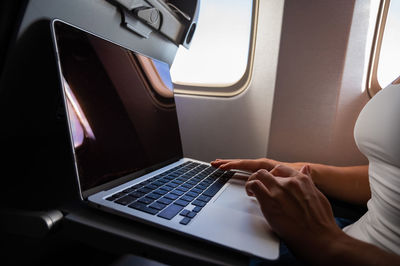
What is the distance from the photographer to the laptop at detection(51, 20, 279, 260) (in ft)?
1.21

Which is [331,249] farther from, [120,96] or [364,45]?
[364,45]

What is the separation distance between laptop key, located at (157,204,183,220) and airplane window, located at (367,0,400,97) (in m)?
0.99

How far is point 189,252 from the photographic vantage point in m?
0.32

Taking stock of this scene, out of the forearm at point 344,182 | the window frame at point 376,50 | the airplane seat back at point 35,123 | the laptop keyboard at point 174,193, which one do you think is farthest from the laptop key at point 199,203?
the window frame at point 376,50

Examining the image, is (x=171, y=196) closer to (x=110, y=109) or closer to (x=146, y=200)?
(x=146, y=200)

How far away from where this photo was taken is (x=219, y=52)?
1.24m

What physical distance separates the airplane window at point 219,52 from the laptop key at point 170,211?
844 millimetres

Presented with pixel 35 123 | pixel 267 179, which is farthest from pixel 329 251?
pixel 35 123

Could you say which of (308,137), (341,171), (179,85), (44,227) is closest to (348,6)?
(308,137)

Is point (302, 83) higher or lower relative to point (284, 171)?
higher

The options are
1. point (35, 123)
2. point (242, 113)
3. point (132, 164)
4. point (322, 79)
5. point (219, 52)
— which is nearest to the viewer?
point (35, 123)

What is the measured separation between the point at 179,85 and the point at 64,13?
2.69 ft

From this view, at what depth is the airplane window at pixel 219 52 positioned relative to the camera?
115 centimetres

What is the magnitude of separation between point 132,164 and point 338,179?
0.63 m
